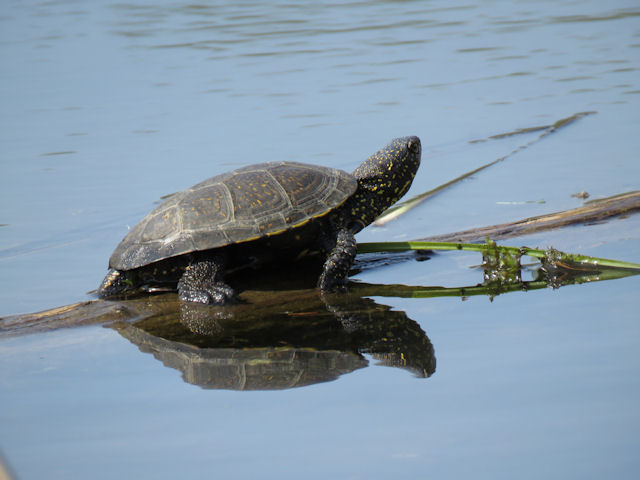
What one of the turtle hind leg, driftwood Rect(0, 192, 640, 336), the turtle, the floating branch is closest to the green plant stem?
the turtle

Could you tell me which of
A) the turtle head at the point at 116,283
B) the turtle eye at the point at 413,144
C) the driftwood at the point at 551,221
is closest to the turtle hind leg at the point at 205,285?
the turtle head at the point at 116,283

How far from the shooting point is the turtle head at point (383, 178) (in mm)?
6180

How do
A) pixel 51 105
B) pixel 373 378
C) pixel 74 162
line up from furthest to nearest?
1. pixel 51 105
2. pixel 74 162
3. pixel 373 378

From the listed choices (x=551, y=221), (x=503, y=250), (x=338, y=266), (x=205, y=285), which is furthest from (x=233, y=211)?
(x=551, y=221)

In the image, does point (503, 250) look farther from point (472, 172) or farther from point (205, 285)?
point (472, 172)

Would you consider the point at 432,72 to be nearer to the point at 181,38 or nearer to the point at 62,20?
the point at 181,38

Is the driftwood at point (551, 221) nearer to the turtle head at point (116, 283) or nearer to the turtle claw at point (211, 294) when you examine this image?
the turtle claw at point (211, 294)

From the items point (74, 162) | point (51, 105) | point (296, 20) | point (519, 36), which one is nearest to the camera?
point (74, 162)

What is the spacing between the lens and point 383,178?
6.30 metres

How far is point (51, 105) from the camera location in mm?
12828

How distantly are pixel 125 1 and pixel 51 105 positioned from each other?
13.6 meters

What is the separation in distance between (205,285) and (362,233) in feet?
7.26

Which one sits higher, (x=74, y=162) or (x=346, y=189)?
(x=346, y=189)

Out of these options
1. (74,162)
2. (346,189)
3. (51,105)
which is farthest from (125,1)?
(346,189)
